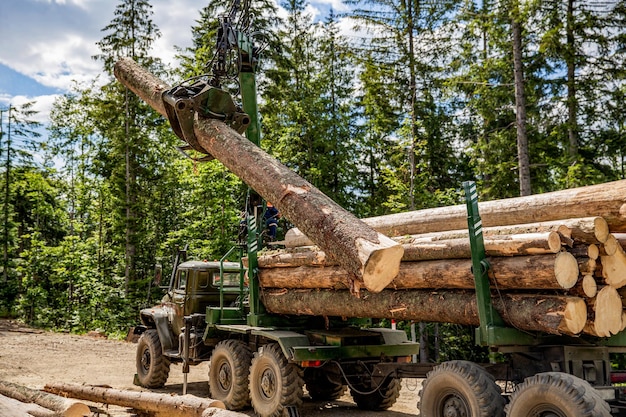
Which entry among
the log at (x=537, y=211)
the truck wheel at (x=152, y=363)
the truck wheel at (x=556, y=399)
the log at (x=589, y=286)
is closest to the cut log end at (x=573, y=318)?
the log at (x=589, y=286)

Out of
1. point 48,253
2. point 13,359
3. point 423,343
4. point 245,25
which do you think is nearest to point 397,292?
point 245,25

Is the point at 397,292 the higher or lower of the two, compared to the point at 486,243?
lower

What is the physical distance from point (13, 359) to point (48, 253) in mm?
15862

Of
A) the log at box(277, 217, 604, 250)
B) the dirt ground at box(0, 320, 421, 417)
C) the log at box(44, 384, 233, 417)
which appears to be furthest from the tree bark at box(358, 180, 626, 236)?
the log at box(44, 384, 233, 417)

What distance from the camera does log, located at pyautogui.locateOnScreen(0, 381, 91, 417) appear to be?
7992mm

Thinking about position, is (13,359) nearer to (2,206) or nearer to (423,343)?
(423,343)

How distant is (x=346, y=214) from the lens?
668cm

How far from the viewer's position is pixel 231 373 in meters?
9.45

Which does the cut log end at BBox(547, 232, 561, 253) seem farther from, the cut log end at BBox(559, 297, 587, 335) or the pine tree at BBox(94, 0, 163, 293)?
the pine tree at BBox(94, 0, 163, 293)

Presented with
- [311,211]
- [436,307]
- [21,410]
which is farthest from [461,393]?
[21,410]

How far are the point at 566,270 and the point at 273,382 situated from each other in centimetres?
468

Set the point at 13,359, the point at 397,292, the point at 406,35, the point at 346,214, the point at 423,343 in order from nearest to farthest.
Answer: the point at 346,214 → the point at 397,292 → the point at 13,359 → the point at 423,343 → the point at 406,35

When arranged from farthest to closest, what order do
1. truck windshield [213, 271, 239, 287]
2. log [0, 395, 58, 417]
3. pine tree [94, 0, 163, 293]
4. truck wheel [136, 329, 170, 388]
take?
pine tree [94, 0, 163, 293]
truck wheel [136, 329, 170, 388]
truck windshield [213, 271, 239, 287]
log [0, 395, 58, 417]

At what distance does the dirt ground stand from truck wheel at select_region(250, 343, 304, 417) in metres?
0.67
